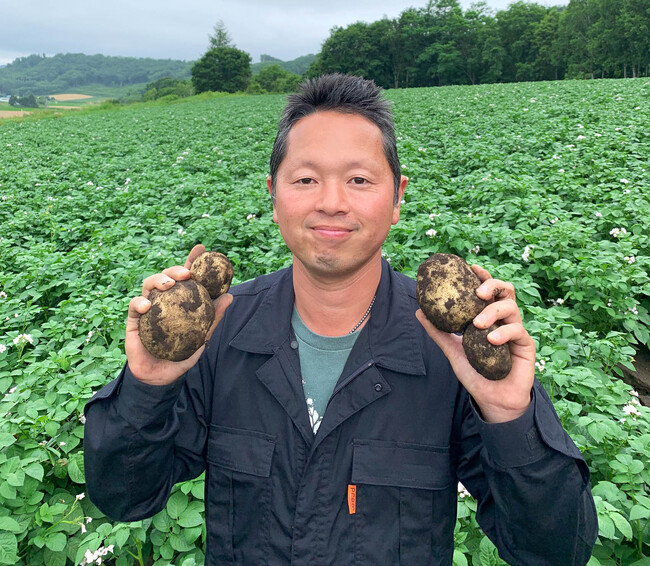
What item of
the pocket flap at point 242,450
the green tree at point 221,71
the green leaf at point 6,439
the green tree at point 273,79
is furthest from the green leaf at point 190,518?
the green tree at point 273,79

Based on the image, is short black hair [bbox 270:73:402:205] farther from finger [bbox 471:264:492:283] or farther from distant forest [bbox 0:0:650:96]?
distant forest [bbox 0:0:650:96]

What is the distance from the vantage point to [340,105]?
57.9 inches

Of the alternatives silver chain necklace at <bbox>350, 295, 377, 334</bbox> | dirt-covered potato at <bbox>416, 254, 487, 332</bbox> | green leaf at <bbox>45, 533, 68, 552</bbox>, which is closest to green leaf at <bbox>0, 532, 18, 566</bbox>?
green leaf at <bbox>45, 533, 68, 552</bbox>

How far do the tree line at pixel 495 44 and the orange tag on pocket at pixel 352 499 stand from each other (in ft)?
172

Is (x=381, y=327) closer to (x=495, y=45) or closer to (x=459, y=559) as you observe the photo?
Answer: (x=459, y=559)

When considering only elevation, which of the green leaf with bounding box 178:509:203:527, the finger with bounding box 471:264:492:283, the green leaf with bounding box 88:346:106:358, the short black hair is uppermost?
the short black hair

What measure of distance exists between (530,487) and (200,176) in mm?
8146

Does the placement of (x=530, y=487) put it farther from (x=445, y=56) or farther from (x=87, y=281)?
(x=445, y=56)

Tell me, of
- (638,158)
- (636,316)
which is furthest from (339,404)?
(638,158)

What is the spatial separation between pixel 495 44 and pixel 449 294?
66.1 metres

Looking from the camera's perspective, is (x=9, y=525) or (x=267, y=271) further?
(x=267, y=271)

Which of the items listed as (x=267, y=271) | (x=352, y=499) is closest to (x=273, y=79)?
(x=267, y=271)

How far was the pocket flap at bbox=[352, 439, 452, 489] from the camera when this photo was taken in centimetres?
136

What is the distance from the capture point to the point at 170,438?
1.37 m
